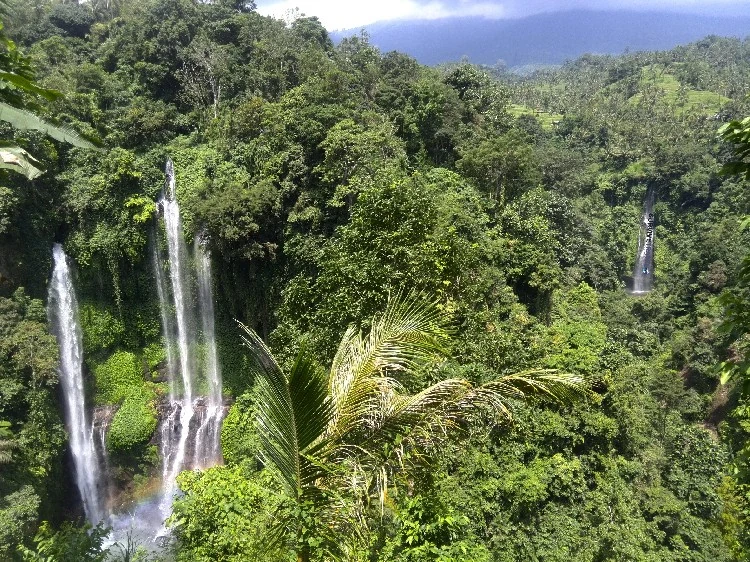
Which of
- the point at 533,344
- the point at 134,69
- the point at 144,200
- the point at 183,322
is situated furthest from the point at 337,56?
the point at 533,344

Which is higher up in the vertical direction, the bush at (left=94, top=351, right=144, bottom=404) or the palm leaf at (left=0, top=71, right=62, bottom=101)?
the palm leaf at (left=0, top=71, right=62, bottom=101)

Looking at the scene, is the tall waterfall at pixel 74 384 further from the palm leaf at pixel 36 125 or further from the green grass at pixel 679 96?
the green grass at pixel 679 96

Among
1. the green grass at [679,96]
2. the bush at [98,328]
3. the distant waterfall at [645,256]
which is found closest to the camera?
the bush at [98,328]

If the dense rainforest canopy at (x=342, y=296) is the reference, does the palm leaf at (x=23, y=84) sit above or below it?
above

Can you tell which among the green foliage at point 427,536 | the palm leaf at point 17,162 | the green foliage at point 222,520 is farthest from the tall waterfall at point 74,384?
the palm leaf at point 17,162

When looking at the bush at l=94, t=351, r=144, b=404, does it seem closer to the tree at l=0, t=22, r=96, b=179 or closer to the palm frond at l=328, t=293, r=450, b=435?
the palm frond at l=328, t=293, r=450, b=435

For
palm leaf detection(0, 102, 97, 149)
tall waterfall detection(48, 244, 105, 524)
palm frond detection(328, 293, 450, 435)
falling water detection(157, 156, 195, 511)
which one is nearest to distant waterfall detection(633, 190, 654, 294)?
falling water detection(157, 156, 195, 511)

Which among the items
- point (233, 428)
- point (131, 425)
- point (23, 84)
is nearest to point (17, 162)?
point (23, 84)
